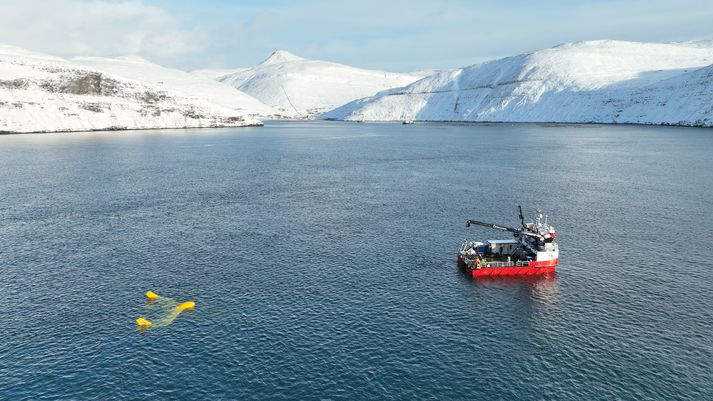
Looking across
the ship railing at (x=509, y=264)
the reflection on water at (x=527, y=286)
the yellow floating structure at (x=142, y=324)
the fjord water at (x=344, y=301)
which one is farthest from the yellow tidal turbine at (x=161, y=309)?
the ship railing at (x=509, y=264)

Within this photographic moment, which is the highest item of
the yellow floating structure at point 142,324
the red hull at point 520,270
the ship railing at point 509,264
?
the ship railing at point 509,264

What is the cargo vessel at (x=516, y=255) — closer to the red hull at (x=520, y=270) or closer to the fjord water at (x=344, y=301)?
the red hull at (x=520, y=270)

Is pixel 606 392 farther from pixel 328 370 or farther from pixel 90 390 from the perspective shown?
pixel 90 390

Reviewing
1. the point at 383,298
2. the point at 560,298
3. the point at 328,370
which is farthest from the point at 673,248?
the point at 328,370

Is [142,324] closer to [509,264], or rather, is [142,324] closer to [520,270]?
[509,264]

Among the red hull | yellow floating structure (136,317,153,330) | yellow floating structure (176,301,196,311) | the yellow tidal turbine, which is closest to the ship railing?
the red hull

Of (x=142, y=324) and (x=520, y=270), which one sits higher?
(x=520, y=270)

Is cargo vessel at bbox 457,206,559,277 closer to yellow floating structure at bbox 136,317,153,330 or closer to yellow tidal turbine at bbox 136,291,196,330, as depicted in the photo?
yellow tidal turbine at bbox 136,291,196,330

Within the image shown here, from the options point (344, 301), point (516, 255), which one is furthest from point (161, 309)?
point (516, 255)
